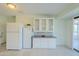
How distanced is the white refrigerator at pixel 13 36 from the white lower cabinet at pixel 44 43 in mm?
1154

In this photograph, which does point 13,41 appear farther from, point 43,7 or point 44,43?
point 43,7

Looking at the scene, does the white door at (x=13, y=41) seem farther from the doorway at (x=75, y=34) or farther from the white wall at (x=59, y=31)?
the doorway at (x=75, y=34)

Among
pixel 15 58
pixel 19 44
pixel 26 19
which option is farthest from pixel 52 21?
pixel 15 58

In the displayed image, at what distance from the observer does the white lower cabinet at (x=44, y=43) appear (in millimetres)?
8219

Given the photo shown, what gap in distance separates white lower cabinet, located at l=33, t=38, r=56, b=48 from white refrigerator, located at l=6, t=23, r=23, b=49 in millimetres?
1154

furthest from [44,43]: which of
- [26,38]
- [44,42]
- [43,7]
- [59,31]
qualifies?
[43,7]

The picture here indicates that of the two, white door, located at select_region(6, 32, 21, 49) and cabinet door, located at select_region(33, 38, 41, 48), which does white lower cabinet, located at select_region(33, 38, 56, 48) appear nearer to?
cabinet door, located at select_region(33, 38, 41, 48)

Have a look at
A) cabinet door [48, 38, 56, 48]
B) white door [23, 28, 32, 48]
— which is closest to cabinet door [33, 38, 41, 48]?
white door [23, 28, 32, 48]

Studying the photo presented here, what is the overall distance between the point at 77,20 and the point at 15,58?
688cm

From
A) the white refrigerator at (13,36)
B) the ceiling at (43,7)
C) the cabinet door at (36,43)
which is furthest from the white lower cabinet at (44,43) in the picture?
the ceiling at (43,7)

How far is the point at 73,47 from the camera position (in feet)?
25.2

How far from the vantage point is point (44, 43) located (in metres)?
8.27

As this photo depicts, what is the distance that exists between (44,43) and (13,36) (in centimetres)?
203

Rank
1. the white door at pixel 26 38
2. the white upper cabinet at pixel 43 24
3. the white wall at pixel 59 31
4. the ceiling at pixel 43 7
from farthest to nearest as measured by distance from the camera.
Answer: the white wall at pixel 59 31, the white upper cabinet at pixel 43 24, the white door at pixel 26 38, the ceiling at pixel 43 7
